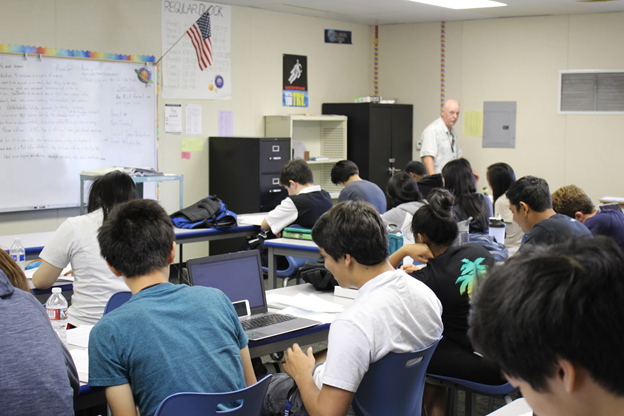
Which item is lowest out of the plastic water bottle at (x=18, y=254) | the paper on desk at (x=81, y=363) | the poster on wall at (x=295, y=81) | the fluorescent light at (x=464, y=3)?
the paper on desk at (x=81, y=363)

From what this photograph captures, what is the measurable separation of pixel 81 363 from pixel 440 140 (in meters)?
6.00

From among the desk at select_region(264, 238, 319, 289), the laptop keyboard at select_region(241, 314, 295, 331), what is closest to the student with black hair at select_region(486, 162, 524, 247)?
the desk at select_region(264, 238, 319, 289)

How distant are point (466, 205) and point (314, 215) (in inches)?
45.3

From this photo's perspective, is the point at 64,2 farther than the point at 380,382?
Yes

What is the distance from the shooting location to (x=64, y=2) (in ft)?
18.4

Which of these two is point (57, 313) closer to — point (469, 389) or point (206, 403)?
point (206, 403)

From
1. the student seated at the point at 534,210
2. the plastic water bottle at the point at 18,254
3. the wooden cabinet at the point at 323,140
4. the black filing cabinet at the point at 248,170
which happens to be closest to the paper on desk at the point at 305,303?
the student seated at the point at 534,210

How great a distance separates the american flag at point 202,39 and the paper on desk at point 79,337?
454cm

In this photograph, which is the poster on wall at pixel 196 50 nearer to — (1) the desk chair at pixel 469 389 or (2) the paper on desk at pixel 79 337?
(2) the paper on desk at pixel 79 337

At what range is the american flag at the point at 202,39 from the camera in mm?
6574

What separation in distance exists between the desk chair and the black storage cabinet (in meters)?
5.16

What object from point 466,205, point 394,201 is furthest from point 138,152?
point 466,205

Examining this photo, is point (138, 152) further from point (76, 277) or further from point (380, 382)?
point (380, 382)

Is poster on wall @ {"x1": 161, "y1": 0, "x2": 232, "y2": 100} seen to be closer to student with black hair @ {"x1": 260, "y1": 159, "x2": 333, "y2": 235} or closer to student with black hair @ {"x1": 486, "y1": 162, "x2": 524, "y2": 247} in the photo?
student with black hair @ {"x1": 260, "y1": 159, "x2": 333, "y2": 235}
